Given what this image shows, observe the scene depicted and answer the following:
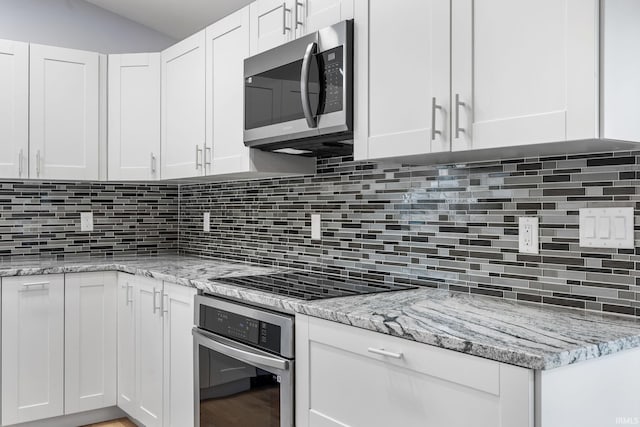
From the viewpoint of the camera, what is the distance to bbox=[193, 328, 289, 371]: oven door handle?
1.93 m

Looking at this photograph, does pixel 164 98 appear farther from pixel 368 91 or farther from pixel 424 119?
pixel 424 119

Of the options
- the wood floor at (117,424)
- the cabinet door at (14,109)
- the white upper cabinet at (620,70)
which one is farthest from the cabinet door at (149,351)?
the white upper cabinet at (620,70)

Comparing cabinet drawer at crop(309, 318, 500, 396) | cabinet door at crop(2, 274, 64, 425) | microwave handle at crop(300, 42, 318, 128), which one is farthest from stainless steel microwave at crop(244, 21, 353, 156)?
cabinet door at crop(2, 274, 64, 425)

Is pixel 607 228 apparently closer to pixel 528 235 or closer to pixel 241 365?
pixel 528 235

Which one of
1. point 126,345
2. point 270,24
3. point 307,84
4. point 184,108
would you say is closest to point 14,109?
point 184,108

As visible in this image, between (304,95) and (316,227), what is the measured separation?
784mm

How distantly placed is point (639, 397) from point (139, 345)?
7.61 ft

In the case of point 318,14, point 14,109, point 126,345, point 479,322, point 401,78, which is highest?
point 318,14

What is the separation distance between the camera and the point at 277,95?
7.86 ft

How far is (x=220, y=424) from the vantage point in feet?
7.59

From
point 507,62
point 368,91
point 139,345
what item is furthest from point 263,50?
point 139,345

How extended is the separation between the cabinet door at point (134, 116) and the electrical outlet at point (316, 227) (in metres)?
1.11

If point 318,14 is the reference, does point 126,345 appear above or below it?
below

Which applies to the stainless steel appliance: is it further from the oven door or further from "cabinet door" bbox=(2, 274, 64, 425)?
"cabinet door" bbox=(2, 274, 64, 425)
